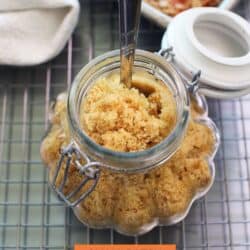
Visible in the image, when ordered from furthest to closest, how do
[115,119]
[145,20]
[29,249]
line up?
1. [145,20]
2. [29,249]
3. [115,119]

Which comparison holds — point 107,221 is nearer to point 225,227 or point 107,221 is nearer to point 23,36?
point 225,227

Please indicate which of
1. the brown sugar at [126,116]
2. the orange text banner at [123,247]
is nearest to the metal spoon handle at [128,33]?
the brown sugar at [126,116]

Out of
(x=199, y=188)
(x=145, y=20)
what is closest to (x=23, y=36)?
(x=145, y=20)

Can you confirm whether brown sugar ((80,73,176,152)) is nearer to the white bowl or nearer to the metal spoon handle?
the metal spoon handle

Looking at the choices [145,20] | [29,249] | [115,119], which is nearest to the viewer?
[115,119]

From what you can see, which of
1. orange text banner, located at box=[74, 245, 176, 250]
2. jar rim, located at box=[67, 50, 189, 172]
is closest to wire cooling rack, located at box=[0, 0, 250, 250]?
orange text banner, located at box=[74, 245, 176, 250]

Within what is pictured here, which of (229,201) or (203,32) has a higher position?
(203,32)
